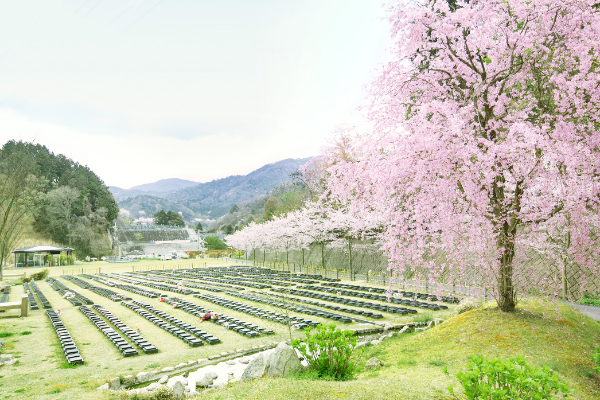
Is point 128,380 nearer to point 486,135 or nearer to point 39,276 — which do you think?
point 486,135

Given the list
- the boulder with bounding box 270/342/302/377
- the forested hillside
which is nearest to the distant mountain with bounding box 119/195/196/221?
the forested hillside

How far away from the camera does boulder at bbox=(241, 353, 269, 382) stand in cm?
613

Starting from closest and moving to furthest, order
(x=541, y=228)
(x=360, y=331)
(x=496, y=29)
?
(x=496, y=29)
(x=541, y=228)
(x=360, y=331)

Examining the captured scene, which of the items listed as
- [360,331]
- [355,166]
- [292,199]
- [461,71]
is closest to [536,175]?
[461,71]

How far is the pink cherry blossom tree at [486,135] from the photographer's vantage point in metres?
6.18

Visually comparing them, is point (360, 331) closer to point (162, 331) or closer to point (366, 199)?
point (366, 199)

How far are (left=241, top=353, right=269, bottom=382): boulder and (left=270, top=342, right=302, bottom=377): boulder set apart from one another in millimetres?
166

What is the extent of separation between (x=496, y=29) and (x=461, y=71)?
1057mm

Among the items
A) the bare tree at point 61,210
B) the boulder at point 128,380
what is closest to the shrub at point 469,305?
the boulder at point 128,380

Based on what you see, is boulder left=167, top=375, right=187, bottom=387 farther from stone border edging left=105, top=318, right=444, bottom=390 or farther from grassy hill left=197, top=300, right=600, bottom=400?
grassy hill left=197, top=300, right=600, bottom=400

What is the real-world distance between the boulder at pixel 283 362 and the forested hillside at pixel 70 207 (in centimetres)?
6078

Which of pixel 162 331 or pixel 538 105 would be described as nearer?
pixel 538 105

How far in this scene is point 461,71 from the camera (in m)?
7.98

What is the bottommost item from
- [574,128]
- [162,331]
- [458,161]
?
[162,331]
